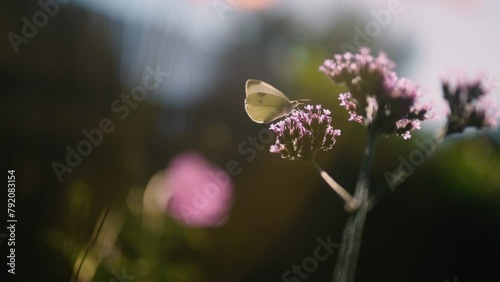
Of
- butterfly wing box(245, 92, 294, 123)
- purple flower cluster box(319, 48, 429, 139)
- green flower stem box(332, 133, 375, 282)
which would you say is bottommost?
green flower stem box(332, 133, 375, 282)

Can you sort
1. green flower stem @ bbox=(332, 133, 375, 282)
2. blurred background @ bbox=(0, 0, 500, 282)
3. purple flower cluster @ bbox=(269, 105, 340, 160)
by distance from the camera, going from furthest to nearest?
blurred background @ bbox=(0, 0, 500, 282) < purple flower cluster @ bbox=(269, 105, 340, 160) < green flower stem @ bbox=(332, 133, 375, 282)

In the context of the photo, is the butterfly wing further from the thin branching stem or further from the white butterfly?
the thin branching stem

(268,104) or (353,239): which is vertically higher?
(268,104)

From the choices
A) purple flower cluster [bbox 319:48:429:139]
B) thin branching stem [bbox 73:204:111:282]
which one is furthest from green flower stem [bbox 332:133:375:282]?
thin branching stem [bbox 73:204:111:282]

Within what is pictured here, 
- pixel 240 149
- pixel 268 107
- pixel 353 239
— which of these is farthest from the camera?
pixel 240 149

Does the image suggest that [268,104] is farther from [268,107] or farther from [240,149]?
[240,149]

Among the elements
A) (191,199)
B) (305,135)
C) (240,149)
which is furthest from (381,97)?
(240,149)
